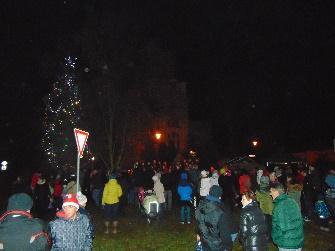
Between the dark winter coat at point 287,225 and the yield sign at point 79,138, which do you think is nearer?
the dark winter coat at point 287,225

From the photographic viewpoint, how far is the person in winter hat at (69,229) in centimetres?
582

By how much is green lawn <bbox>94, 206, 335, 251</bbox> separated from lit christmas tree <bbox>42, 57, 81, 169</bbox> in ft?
59.4

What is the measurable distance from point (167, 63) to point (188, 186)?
24.6 meters

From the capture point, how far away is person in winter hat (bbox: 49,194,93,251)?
582 centimetres

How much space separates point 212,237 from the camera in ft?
23.7

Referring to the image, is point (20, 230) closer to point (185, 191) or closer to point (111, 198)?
point (111, 198)

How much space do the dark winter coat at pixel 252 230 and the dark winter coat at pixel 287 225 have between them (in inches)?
11.4

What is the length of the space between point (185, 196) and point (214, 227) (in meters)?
8.95

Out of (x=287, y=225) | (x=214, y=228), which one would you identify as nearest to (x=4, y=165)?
(x=214, y=228)

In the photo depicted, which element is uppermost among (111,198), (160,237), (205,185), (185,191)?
(205,185)

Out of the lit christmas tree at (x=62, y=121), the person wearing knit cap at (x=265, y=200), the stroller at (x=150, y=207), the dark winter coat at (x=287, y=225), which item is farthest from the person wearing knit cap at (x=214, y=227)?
the lit christmas tree at (x=62, y=121)

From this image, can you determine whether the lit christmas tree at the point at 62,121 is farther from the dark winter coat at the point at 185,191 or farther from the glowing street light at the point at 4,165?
the dark winter coat at the point at 185,191

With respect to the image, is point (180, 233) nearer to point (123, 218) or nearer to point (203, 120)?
point (123, 218)

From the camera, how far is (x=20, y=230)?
5301 mm
